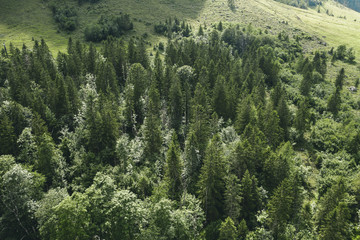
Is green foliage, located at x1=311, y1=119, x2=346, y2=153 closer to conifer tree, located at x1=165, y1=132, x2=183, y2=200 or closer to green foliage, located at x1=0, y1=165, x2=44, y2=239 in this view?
conifer tree, located at x1=165, y1=132, x2=183, y2=200

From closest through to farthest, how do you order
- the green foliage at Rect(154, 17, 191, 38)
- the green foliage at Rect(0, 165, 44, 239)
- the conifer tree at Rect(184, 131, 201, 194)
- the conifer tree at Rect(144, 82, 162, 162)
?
the green foliage at Rect(0, 165, 44, 239), the conifer tree at Rect(184, 131, 201, 194), the conifer tree at Rect(144, 82, 162, 162), the green foliage at Rect(154, 17, 191, 38)

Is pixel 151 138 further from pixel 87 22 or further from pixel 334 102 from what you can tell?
pixel 87 22

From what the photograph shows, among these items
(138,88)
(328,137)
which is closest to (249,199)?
(328,137)

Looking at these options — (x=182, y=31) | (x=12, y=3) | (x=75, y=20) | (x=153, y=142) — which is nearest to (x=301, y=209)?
(x=153, y=142)

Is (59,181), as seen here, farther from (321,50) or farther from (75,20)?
(321,50)

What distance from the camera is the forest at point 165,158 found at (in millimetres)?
40188

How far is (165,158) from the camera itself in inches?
2547

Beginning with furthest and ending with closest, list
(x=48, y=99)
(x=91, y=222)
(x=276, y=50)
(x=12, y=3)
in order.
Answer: (x=12, y=3)
(x=276, y=50)
(x=48, y=99)
(x=91, y=222)

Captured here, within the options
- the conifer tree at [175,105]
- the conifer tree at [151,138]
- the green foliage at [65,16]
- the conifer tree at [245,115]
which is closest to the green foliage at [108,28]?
the green foliage at [65,16]

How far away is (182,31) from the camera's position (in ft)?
557

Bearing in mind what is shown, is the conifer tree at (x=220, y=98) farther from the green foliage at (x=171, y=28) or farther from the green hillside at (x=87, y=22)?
the green foliage at (x=171, y=28)

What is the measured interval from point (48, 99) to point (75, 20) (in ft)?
395

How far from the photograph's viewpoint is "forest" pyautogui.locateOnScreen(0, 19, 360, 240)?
132ft

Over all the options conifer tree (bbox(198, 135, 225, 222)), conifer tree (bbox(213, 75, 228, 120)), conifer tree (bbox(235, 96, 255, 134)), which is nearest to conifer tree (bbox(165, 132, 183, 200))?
conifer tree (bbox(198, 135, 225, 222))
